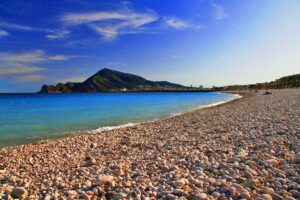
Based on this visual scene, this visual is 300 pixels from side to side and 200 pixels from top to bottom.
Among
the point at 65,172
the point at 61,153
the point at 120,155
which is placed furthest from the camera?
the point at 61,153

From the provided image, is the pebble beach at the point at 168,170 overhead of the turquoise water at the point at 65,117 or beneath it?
overhead

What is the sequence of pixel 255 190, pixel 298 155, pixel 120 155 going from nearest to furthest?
1. pixel 255 190
2. pixel 298 155
3. pixel 120 155

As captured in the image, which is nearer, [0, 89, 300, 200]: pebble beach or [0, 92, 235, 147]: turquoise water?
[0, 89, 300, 200]: pebble beach

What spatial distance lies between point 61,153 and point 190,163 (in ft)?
18.2

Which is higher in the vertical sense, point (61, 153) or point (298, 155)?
point (298, 155)

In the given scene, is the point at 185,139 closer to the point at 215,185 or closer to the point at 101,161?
the point at 101,161

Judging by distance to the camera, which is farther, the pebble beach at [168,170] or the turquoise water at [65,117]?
the turquoise water at [65,117]

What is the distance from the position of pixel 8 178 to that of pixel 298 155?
7.45 meters

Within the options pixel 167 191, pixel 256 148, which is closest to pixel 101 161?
pixel 167 191

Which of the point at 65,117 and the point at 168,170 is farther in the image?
the point at 65,117

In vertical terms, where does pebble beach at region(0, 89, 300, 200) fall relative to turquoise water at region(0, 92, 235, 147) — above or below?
above

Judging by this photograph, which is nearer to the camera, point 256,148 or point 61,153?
point 256,148

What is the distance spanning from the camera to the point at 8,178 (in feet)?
25.5

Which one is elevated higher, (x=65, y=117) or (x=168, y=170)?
(x=168, y=170)
